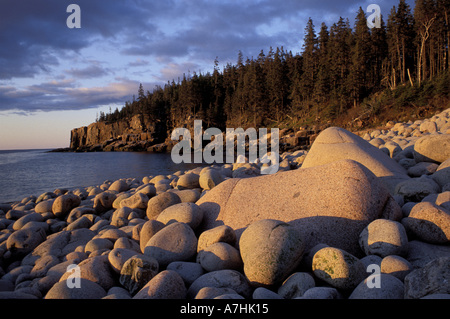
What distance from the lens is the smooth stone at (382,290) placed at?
250 centimetres

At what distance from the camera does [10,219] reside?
8.16 m

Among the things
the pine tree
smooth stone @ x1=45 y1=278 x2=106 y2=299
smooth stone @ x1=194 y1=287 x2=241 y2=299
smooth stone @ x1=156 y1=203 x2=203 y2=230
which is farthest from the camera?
the pine tree

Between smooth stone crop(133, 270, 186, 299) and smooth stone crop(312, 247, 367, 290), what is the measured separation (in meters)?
1.45

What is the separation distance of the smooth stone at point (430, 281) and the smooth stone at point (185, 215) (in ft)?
10.1

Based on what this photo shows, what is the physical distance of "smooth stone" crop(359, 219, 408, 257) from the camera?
3.31 meters

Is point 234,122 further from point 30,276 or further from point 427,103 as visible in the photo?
point 30,276

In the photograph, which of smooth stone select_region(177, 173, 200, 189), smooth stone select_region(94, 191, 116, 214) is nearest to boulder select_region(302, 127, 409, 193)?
smooth stone select_region(177, 173, 200, 189)

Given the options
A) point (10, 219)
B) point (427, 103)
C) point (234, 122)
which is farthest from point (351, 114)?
point (10, 219)

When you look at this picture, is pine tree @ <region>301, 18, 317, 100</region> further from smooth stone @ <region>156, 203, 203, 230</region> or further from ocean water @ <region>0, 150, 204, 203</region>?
smooth stone @ <region>156, 203, 203, 230</region>

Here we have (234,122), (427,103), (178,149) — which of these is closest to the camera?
(427,103)

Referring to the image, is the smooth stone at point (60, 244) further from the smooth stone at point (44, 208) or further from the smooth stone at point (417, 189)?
the smooth stone at point (417, 189)

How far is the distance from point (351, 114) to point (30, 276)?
4043 centimetres

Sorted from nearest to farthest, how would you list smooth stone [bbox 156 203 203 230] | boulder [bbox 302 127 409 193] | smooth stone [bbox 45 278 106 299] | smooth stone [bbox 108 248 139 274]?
smooth stone [bbox 45 278 106 299], smooth stone [bbox 108 248 139 274], smooth stone [bbox 156 203 203 230], boulder [bbox 302 127 409 193]
